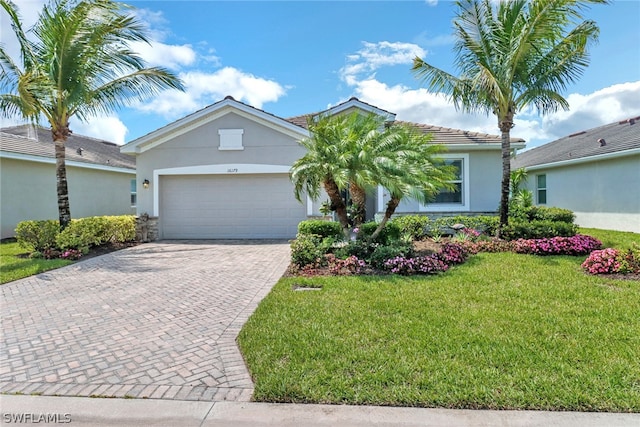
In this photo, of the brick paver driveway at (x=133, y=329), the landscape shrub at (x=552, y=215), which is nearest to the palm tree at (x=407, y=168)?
the brick paver driveway at (x=133, y=329)

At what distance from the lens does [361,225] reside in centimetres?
960

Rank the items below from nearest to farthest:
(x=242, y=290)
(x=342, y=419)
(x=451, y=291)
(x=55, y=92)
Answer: (x=342, y=419), (x=451, y=291), (x=242, y=290), (x=55, y=92)

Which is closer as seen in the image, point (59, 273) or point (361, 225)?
point (59, 273)

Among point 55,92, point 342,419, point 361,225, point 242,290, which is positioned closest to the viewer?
point 342,419

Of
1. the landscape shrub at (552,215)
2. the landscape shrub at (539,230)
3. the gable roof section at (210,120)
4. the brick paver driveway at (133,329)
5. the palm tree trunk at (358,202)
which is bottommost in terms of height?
the brick paver driveway at (133,329)

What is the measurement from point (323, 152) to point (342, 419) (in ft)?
20.5

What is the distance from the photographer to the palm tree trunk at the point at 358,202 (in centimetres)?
942

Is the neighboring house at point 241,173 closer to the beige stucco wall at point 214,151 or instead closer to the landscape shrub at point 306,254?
the beige stucco wall at point 214,151

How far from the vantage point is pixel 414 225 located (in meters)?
11.8

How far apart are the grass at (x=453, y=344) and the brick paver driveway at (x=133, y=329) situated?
1.54ft

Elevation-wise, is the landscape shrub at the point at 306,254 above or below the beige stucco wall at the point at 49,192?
below

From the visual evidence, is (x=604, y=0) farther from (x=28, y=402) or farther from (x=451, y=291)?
(x=28, y=402)

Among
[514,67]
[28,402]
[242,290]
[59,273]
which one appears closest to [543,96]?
[514,67]

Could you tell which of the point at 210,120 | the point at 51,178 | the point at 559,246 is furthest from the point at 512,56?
the point at 51,178
